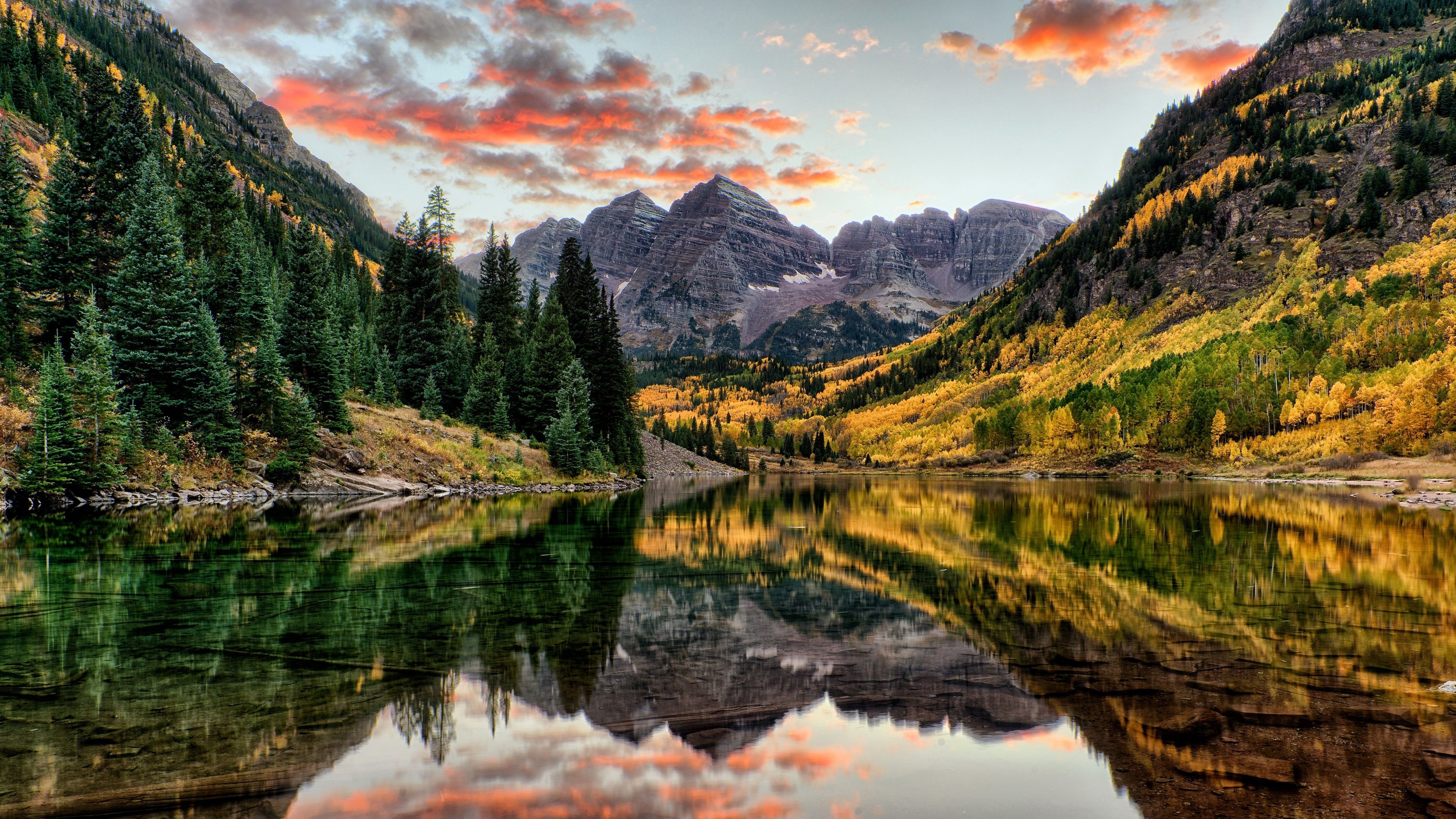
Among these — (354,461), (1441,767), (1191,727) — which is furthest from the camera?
(354,461)

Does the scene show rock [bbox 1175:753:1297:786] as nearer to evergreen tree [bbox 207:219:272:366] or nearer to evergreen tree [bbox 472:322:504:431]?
evergreen tree [bbox 207:219:272:366]

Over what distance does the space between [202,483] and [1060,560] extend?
160 feet

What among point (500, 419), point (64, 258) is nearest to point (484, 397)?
point (500, 419)

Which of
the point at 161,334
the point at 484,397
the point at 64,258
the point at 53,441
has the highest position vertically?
the point at 64,258

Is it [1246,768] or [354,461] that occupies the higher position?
[354,461]

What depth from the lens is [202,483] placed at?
148 feet

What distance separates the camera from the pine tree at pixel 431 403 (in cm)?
6519

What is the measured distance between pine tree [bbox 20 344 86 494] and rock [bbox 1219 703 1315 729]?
48.5 meters

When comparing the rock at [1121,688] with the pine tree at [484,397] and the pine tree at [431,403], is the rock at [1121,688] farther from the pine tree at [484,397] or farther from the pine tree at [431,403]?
the pine tree at [484,397]

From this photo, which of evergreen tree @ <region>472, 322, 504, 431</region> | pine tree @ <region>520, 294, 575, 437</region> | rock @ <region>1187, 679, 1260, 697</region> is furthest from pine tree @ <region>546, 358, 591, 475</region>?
rock @ <region>1187, 679, 1260, 697</region>

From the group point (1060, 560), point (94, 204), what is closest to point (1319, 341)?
point (1060, 560)

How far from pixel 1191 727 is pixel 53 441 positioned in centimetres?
5008

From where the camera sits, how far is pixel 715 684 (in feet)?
35.6

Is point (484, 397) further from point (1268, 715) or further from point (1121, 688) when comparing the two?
point (1268, 715)
